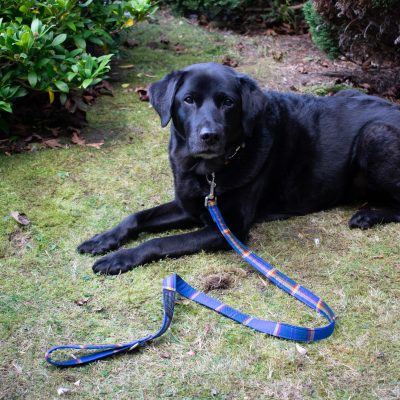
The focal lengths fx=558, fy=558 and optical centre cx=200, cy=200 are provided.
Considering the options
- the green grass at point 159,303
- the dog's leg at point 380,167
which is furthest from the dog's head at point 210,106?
the dog's leg at point 380,167

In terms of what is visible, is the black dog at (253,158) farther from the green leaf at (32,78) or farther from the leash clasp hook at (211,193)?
the green leaf at (32,78)

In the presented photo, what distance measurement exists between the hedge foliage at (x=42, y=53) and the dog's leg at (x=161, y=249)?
1770 millimetres

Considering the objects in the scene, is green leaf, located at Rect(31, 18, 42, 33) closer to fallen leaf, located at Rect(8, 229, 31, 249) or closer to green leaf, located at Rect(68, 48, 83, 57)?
green leaf, located at Rect(68, 48, 83, 57)

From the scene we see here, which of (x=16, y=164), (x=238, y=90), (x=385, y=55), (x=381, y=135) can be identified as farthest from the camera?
(x=385, y=55)

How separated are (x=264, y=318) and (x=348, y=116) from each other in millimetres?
1744

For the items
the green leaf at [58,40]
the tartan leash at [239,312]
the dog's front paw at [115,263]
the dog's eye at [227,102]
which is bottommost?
the dog's front paw at [115,263]

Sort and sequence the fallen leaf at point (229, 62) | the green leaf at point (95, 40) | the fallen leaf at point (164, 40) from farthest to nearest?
the fallen leaf at point (164, 40) < the fallen leaf at point (229, 62) < the green leaf at point (95, 40)

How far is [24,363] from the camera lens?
2523 mm

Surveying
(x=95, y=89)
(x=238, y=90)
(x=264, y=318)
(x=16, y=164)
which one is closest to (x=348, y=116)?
(x=238, y=90)

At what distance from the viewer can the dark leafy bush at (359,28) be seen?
5.14 m

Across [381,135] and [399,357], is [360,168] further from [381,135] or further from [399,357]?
[399,357]

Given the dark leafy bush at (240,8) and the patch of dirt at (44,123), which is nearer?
the patch of dirt at (44,123)

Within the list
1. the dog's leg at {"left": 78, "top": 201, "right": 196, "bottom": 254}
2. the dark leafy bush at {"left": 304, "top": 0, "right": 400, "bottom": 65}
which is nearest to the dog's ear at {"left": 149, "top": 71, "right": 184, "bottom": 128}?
the dog's leg at {"left": 78, "top": 201, "right": 196, "bottom": 254}

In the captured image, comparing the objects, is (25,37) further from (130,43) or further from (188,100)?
(130,43)
